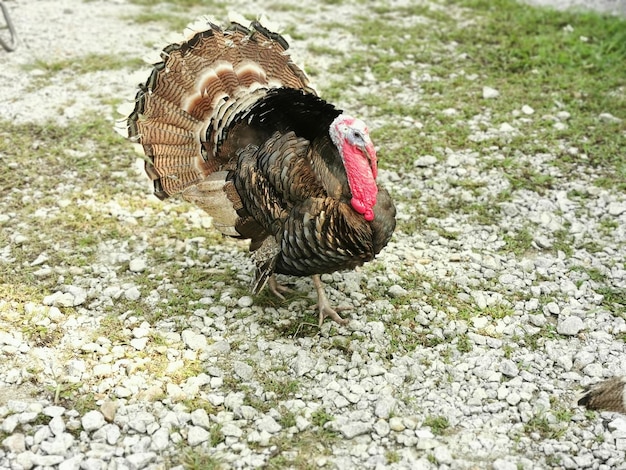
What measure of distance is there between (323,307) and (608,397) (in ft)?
6.33

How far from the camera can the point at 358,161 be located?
4.14 metres

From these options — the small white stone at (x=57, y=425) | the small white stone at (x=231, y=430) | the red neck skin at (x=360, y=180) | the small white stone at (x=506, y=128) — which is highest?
the red neck skin at (x=360, y=180)

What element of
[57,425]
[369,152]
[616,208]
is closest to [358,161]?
[369,152]

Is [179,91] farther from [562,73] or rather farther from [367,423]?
[562,73]

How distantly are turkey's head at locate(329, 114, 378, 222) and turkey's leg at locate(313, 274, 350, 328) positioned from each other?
0.86m

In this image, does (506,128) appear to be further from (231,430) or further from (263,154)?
(231,430)

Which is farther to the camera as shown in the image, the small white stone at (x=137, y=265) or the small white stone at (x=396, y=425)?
the small white stone at (x=137, y=265)

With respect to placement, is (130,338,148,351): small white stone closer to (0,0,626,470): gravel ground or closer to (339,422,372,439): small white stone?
(0,0,626,470): gravel ground

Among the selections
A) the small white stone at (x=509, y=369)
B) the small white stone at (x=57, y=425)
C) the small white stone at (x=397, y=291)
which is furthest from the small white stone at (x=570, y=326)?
the small white stone at (x=57, y=425)

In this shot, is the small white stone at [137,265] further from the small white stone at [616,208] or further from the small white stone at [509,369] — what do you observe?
the small white stone at [616,208]

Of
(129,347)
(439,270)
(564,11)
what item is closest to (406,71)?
(564,11)

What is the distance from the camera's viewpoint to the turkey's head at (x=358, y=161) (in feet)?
13.5

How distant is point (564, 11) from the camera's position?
32.3 ft

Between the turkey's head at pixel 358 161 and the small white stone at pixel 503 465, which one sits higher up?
the turkey's head at pixel 358 161
